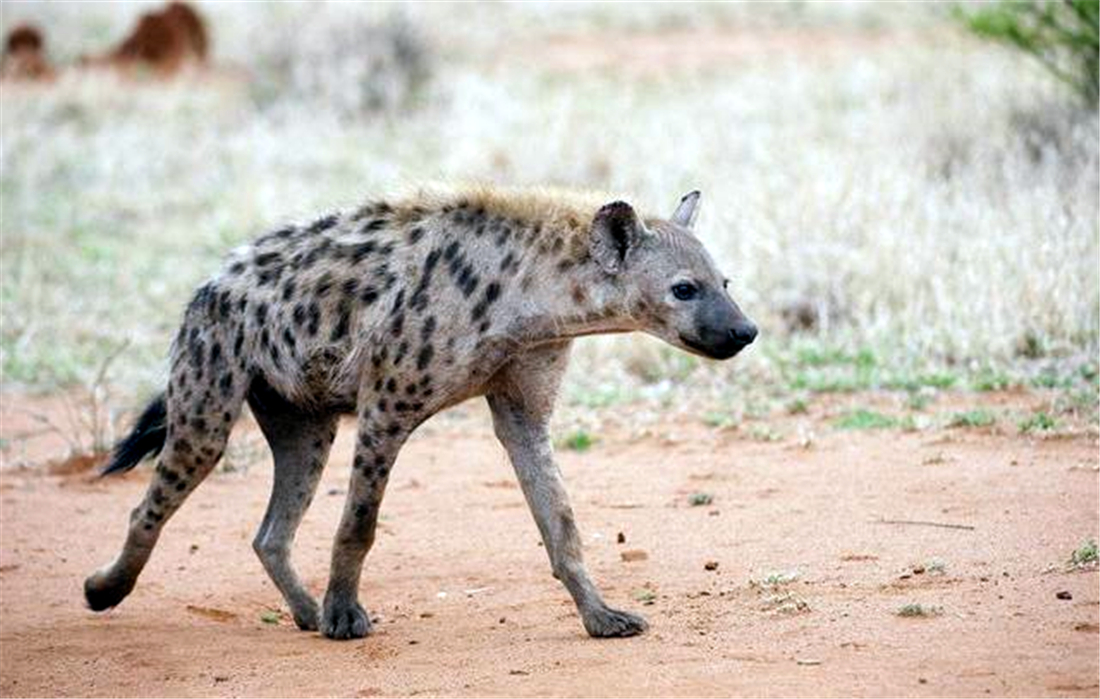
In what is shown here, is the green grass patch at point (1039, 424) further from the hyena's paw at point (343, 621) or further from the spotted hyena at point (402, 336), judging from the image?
the hyena's paw at point (343, 621)

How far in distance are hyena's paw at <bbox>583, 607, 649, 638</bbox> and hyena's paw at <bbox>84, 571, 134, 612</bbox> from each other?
67.7 inches

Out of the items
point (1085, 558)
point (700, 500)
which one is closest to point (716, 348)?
point (1085, 558)

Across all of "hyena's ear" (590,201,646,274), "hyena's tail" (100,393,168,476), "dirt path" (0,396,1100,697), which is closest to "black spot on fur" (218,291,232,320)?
"hyena's tail" (100,393,168,476)

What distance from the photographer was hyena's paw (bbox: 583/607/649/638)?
233 inches

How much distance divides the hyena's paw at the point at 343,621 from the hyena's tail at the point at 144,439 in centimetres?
100

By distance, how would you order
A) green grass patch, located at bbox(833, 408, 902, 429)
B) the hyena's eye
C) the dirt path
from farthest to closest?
1. green grass patch, located at bbox(833, 408, 902, 429)
2. the hyena's eye
3. the dirt path

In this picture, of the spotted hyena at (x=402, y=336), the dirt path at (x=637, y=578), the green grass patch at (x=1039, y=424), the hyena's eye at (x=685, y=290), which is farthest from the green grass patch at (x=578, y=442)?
the hyena's eye at (x=685, y=290)

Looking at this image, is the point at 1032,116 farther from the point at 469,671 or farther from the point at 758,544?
the point at 469,671

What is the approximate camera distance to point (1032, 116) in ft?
44.3

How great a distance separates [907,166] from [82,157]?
7.73 m

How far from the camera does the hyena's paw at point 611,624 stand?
5.93 meters

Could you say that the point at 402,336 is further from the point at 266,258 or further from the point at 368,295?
the point at 266,258

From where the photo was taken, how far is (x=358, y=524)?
6.16 metres

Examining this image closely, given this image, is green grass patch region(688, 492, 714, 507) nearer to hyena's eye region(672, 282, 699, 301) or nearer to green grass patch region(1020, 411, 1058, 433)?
green grass patch region(1020, 411, 1058, 433)
